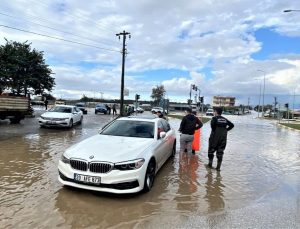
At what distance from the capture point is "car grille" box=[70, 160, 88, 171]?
6.61 metres

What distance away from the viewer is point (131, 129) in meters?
8.87

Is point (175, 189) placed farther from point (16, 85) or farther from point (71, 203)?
point (16, 85)

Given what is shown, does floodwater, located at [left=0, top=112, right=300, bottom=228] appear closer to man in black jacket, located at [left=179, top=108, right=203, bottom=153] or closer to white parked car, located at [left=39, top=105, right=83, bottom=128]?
man in black jacket, located at [left=179, top=108, right=203, bottom=153]

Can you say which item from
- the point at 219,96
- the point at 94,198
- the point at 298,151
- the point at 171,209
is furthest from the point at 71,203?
the point at 219,96

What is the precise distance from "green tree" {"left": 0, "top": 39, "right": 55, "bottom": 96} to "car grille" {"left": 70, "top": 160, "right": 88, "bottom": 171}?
29873 mm

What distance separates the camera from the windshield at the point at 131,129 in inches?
339

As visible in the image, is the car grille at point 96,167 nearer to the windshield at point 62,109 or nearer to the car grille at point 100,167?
the car grille at point 100,167

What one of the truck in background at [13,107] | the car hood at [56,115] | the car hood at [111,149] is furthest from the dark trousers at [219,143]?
the truck in background at [13,107]

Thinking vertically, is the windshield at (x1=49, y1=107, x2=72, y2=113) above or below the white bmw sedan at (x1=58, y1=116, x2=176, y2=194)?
above

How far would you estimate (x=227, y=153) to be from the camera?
13461 millimetres

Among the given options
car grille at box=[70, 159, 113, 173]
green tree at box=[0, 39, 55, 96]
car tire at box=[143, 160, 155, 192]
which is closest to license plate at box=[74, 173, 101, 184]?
car grille at box=[70, 159, 113, 173]

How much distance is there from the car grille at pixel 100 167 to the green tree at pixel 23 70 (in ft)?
99.1

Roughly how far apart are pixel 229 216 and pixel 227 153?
24.9ft

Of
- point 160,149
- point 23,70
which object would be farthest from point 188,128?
point 23,70
